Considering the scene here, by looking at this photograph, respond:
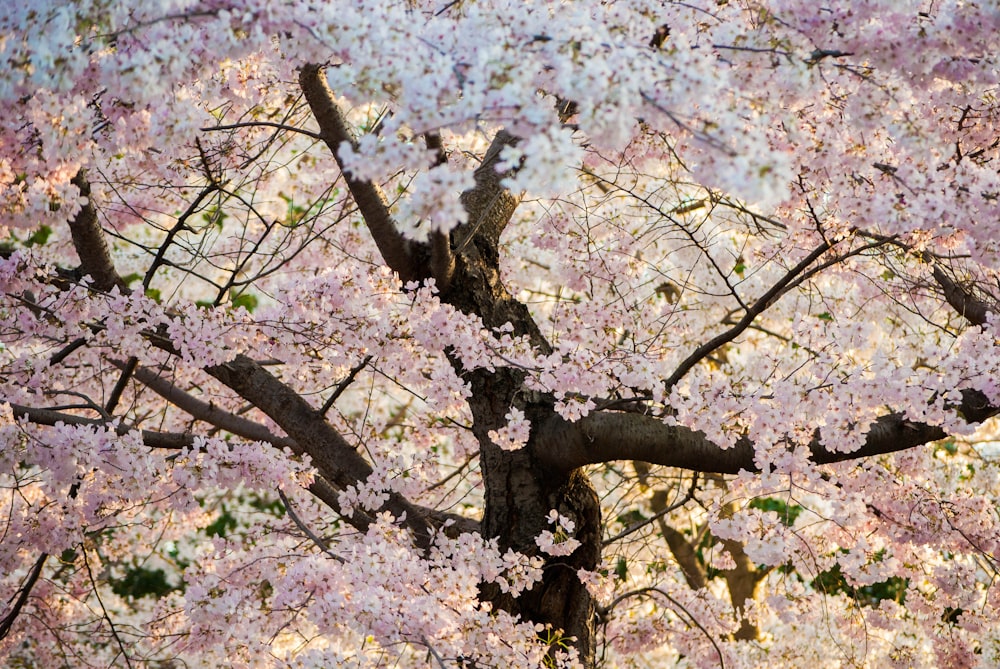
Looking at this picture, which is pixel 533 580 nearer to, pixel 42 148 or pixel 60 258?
pixel 42 148

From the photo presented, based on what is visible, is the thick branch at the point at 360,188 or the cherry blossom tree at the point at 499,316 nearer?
the cherry blossom tree at the point at 499,316

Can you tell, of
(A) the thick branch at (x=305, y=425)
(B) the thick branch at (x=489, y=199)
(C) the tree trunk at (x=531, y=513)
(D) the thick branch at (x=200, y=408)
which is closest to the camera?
(C) the tree trunk at (x=531, y=513)

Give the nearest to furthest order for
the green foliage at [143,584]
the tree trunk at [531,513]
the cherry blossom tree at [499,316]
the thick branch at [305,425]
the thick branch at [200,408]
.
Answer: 1. the cherry blossom tree at [499,316]
2. the tree trunk at [531,513]
3. the thick branch at [305,425]
4. the thick branch at [200,408]
5. the green foliage at [143,584]

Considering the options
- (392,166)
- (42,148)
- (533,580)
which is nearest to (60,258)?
(42,148)

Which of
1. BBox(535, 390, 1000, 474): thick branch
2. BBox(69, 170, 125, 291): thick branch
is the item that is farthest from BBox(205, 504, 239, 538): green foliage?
BBox(535, 390, 1000, 474): thick branch

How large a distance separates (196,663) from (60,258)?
3195 millimetres

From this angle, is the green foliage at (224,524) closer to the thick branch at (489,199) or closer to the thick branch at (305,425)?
the thick branch at (305,425)

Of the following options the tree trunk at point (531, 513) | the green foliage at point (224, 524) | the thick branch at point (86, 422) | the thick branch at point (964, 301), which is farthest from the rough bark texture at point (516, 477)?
the green foliage at point (224, 524)

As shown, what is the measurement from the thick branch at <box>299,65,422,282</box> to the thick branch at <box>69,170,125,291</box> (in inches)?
44.8

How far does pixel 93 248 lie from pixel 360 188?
50.7 inches

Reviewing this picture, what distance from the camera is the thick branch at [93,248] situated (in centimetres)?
410

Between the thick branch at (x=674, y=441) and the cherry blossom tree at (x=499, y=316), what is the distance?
0.04 feet

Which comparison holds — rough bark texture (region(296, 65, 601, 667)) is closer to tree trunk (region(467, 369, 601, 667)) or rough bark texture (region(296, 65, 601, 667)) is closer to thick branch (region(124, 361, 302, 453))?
tree trunk (region(467, 369, 601, 667))

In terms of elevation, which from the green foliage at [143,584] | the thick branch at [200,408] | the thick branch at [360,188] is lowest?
the thick branch at [200,408]
